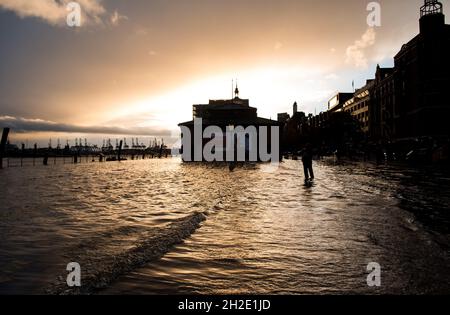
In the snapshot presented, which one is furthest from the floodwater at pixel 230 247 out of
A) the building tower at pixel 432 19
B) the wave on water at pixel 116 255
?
the building tower at pixel 432 19

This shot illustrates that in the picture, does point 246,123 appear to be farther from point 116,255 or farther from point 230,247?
point 116,255

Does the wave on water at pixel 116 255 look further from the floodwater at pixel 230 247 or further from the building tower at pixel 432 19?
the building tower at pixel 432 19

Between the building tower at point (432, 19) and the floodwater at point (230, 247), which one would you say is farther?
the building tower at point (432, 19)

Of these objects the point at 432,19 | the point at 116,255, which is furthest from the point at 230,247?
the point at 432,19

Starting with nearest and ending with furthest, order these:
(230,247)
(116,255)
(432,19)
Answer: (116,255) → (230,247) → (432,19)

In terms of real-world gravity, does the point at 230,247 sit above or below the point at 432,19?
below

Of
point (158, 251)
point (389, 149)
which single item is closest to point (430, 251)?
point (158, 251)

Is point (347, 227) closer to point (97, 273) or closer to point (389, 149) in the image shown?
point (97, 273)

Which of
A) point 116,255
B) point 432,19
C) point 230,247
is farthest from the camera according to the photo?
point 432,19

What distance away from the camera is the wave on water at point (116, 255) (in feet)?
12.9

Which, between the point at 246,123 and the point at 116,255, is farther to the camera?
the point at 246,123

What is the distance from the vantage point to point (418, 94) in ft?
164

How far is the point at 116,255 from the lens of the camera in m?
5.20
